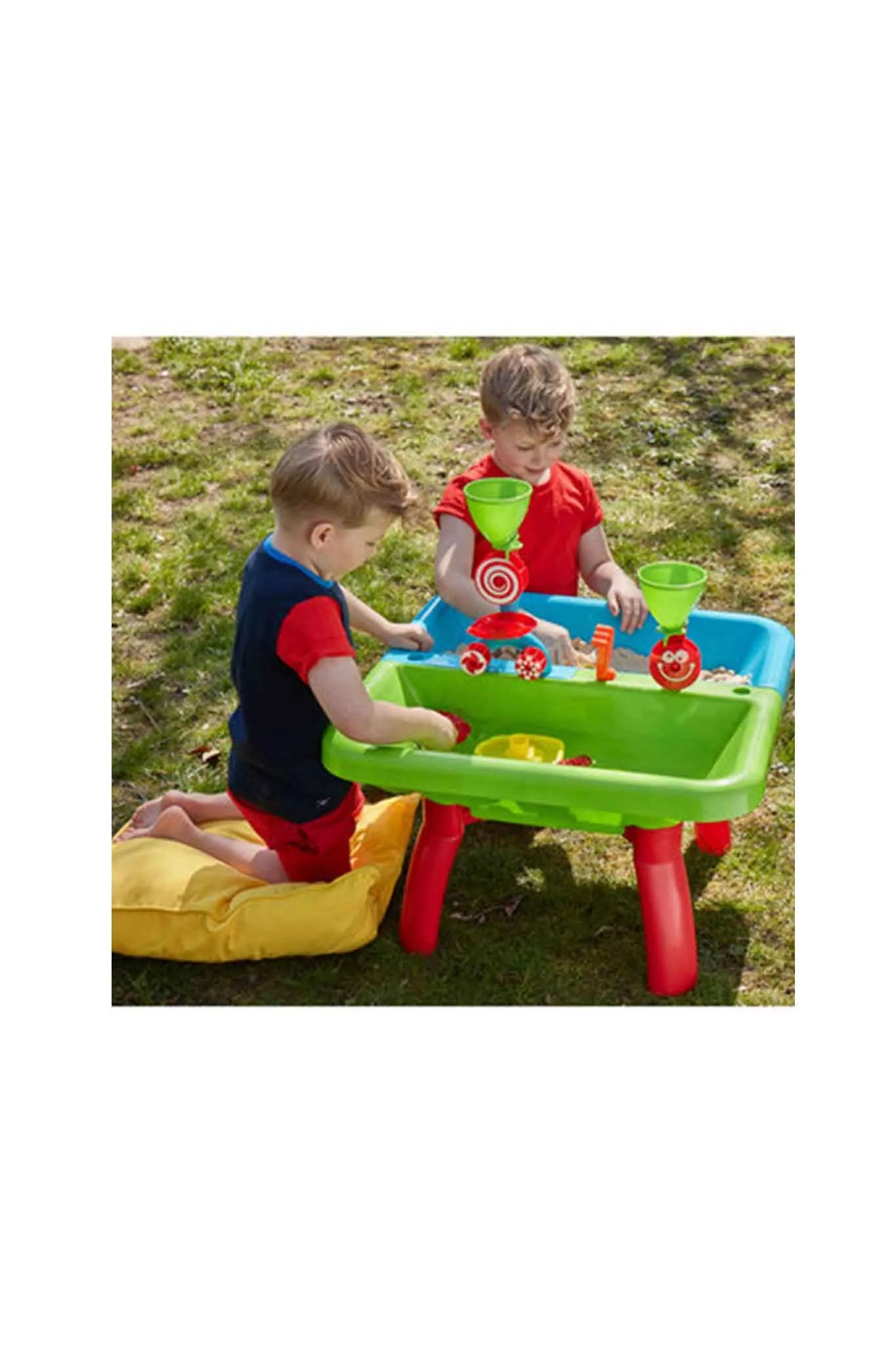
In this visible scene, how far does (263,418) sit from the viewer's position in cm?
612

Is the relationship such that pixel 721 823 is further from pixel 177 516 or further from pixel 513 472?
pixel 177 516

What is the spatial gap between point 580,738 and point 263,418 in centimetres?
319

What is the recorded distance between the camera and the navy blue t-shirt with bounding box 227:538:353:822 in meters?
3.18

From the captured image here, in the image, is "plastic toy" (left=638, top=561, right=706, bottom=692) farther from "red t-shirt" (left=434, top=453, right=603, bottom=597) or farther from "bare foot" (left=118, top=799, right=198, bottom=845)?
"bare foot" (left=118, top=799, right=198, bottom=845)

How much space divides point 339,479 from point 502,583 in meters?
0.47

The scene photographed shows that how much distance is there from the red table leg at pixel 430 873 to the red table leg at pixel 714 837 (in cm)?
67

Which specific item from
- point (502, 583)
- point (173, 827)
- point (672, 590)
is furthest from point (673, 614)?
point (173, 827)

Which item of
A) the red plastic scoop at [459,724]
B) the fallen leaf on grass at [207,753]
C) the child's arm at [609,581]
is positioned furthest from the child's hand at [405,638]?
the fallen leaf on grass at [207,753]

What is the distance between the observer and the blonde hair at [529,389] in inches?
142

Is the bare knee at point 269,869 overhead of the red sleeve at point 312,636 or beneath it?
beneath

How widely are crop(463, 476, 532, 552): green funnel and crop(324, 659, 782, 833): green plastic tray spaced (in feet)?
1.21

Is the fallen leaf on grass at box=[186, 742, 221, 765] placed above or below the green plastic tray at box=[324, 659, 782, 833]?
below

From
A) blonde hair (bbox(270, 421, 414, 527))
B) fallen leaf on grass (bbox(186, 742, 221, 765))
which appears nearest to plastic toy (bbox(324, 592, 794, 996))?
blonde hair (bbox(270, 421, 414, 527))

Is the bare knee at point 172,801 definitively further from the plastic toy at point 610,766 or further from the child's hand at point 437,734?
the child's hand at point 437,734
